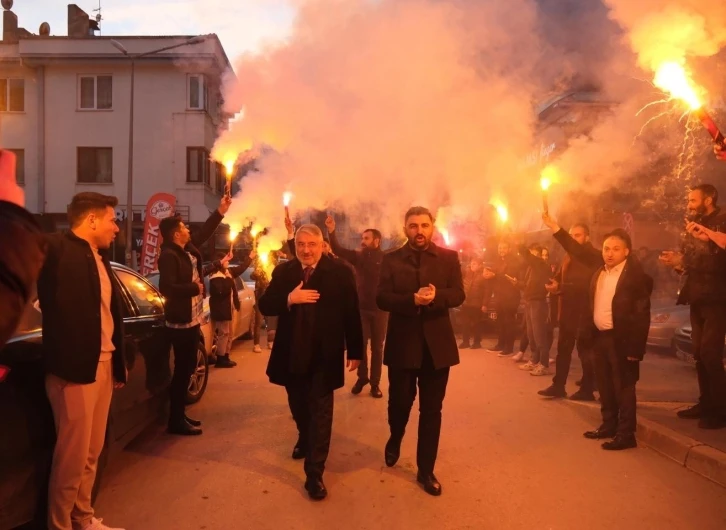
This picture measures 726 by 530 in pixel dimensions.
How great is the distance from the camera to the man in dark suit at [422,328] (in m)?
4.32

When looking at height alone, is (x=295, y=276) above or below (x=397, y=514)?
above

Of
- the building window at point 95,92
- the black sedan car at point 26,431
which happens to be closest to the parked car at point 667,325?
the black sedan car at point 26,431

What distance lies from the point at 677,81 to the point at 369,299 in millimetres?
4014

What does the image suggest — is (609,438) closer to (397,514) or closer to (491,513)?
(491,513)

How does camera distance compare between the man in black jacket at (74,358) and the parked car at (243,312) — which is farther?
the parked car at (243,312)

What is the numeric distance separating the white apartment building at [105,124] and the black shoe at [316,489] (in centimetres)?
2335

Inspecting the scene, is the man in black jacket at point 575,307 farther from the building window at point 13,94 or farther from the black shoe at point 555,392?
the building window at point 13,94

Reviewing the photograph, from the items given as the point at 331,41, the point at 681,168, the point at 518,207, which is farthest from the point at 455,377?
the point at 681,168

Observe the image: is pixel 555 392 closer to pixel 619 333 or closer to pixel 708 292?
pixel 619 333

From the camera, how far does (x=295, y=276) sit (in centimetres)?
454

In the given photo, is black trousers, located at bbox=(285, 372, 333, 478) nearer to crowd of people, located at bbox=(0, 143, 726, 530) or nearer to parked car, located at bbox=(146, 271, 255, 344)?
crowd of people, located at bbox=(0, 143, 726, 530)

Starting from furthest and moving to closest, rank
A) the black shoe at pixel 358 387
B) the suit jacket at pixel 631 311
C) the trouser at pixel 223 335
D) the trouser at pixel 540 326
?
the trouser at pixel 223 335 < the trouser at pixel 540 326 < the black shoe at pixel 358 387 < the suit jacket at pixel 631 311

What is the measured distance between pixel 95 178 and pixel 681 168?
23.1m

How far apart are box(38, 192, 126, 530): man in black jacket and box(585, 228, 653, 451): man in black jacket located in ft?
13.8
